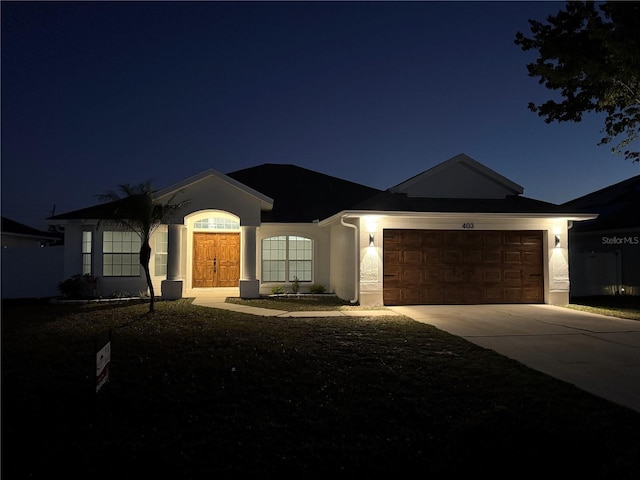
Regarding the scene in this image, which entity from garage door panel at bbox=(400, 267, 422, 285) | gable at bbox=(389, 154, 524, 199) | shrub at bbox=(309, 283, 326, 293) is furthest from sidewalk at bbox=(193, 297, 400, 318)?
gable at bbox=(389, 154, 524, 199)

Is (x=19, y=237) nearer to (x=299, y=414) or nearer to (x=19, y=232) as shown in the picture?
(x=19, y=232)

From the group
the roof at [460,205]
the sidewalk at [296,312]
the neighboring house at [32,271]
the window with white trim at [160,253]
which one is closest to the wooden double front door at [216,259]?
the window with white trim at [160,253]

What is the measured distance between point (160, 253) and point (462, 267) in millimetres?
10277

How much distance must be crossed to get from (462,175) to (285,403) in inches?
449

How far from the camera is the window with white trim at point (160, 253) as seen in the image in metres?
15.3

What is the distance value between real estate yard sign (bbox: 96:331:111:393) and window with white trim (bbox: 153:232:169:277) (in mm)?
10997

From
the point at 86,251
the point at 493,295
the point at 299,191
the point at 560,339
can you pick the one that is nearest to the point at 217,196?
the point at 86,251

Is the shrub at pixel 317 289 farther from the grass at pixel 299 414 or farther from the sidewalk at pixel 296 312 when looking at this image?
the grass at pixel 299 414

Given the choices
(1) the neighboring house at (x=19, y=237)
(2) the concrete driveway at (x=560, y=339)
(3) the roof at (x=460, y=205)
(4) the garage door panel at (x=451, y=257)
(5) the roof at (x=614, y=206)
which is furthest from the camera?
(1) the neighboring house at (x=19, y=237)

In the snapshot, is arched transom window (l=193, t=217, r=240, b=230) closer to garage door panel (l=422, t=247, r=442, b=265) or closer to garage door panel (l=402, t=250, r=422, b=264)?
garage door panel (l=402, t=250, r=422, b=264)

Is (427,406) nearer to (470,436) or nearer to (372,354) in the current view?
(470,436)

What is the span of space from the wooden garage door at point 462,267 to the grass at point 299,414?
5125 mm

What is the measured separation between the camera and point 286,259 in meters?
16.3

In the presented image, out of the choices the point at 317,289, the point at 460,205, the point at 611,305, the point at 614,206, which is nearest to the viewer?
the point at 460,205
